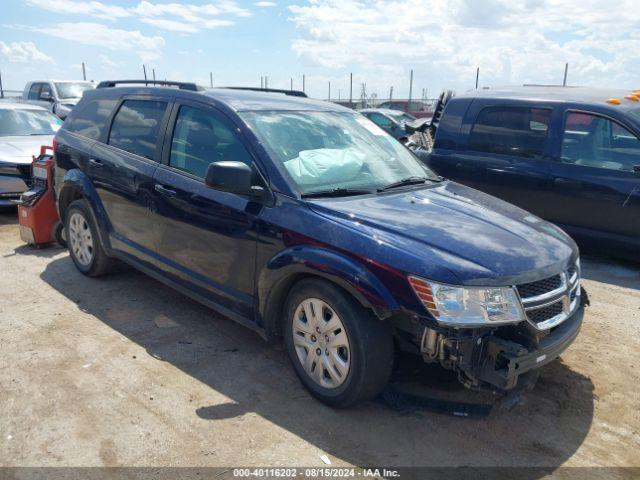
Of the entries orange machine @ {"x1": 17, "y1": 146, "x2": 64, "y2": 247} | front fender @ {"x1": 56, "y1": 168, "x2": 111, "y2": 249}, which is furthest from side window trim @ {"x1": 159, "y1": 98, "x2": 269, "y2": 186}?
orange machine @ {"x1": 17, "y1": 146, "x2": 64, "y2": 247}

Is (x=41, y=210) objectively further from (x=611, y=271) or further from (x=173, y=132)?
(x=611, y=271)

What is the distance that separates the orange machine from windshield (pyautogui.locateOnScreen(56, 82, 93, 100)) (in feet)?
34.1

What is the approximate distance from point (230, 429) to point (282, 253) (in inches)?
40.3

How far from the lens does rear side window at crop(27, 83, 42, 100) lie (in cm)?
1578

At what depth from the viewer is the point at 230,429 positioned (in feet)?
9.89

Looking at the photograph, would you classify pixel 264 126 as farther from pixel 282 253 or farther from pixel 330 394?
pixel 330 394

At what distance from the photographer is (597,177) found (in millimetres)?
5781

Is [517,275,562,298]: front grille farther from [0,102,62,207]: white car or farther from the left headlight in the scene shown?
[0,102,62,207]: white car

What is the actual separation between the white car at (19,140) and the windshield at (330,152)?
502 centimetres

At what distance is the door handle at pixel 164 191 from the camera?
4027 millimetres

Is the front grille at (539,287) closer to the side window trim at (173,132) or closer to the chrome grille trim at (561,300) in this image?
the chrome grille trim at (561,300)

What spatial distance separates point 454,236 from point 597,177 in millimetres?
3559

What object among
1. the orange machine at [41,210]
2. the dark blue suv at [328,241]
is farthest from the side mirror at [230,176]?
the orange machine at [41,210]

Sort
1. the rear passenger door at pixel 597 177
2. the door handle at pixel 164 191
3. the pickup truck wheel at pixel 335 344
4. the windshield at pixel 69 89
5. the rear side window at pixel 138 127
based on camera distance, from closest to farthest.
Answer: the pickup truck wheel at pixel 335 344
the door handle at pixel 164 191
the rear side window at pixel 138 127
the rear passenger door at pixel 597 177
the windshield at pixel 69 89
